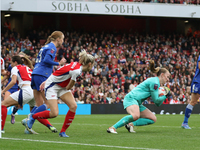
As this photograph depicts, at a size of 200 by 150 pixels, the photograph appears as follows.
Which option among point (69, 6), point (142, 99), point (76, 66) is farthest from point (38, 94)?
point (69, 6)

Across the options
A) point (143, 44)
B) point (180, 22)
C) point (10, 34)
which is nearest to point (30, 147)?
point (10, 34)

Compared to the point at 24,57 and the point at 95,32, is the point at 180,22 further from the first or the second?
the point at 24,57

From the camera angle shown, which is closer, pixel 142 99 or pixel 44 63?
pixel 44 63

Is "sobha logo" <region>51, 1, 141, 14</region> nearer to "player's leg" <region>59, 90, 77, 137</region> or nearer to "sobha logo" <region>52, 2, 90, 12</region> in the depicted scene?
"sobha logo" <region>52, 2, 90, 12</region>

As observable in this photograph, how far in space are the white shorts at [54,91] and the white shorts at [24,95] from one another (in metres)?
1.35

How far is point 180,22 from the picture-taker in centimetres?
3575

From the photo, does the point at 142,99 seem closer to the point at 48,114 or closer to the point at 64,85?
the point at 64,85

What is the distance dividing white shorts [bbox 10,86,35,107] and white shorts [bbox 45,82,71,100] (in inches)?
53.1

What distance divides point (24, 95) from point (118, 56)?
18.5m

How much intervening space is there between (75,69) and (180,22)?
29.9 metres

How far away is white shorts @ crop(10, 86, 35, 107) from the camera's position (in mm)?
8641

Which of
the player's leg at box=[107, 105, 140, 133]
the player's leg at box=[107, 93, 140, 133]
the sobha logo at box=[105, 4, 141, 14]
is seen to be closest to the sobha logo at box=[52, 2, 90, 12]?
the sobha logo at box=[105, 4, 141, 14]

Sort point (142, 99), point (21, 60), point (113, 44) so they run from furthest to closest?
point (113, 44) < point (21, 60) < point (142, 99)

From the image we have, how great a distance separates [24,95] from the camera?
888 cm
